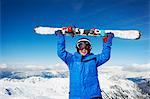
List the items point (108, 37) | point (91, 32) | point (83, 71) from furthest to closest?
point (91, 32), point (108, 37), point (83, 71)

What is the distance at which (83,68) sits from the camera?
550 centimetres

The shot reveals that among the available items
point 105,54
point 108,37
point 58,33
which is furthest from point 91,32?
point 105,54

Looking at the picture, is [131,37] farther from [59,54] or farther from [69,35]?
[59,54]

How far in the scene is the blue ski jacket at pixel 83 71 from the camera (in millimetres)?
5410

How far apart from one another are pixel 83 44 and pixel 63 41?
1.28 feet

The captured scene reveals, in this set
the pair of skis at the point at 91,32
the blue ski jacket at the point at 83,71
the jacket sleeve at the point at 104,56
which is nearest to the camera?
the blue ski jacket at the point at 83,71

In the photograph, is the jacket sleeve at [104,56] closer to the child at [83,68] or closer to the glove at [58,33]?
the child at [83,68]

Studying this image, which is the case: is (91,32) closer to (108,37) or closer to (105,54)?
(108,37)

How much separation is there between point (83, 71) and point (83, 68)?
5cm

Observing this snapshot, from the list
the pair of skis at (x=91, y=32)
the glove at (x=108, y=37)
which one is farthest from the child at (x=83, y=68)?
the pair of skis at (x=91, y=32)

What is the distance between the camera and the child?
541 centimetres

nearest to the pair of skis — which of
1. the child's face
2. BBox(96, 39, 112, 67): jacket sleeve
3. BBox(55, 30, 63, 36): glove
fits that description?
BBox(55, 30, 63, 36): glove

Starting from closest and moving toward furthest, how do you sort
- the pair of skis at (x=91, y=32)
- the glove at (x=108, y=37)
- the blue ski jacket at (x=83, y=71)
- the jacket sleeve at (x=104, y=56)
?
the blue ski jacket at (x=83, y=71) < the jacket sleeve at (x=104, y=56) < the glove at (x=108, y=37) < the pair of skis at (x=91, y=32)

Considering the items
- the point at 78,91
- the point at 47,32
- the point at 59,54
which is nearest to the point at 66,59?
the point at 59,54
